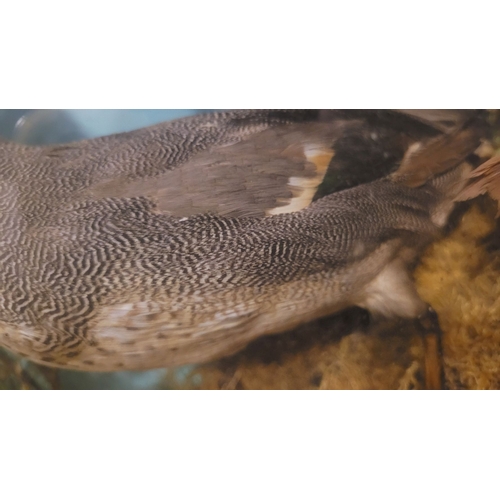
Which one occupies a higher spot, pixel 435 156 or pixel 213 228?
pixel 435 156

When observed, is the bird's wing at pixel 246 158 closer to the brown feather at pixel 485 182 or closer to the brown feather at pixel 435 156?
the brown feather at pixel 435 156

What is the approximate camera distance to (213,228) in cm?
122

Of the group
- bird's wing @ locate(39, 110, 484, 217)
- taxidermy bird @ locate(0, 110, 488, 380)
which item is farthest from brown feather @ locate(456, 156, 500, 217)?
bird's wing @ locate(39, 110, 484, 217)

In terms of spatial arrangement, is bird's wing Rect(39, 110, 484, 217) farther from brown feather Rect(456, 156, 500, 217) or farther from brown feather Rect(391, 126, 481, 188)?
brown feather Rect(456, 156, 500, 217)

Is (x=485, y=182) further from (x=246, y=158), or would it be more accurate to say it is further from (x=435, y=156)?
(x=246, y=158)

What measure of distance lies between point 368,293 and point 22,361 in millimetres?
934

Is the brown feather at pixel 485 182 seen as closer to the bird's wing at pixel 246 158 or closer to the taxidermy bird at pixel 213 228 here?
the taxidermy bird at pixel 213 228

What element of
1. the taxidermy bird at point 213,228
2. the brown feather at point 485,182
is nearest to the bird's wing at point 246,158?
the taxidermy bird at point 213,228

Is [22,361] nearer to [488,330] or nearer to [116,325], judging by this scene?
[116,325]

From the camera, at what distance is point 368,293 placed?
127 centimetres

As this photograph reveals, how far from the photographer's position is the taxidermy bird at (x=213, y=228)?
3.92 feet

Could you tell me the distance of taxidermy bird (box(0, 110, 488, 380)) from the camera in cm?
120

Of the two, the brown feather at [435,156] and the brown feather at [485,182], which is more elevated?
the brown feather at [435,156]

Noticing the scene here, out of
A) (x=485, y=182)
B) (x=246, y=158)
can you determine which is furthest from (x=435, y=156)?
(x=246, y=158)
